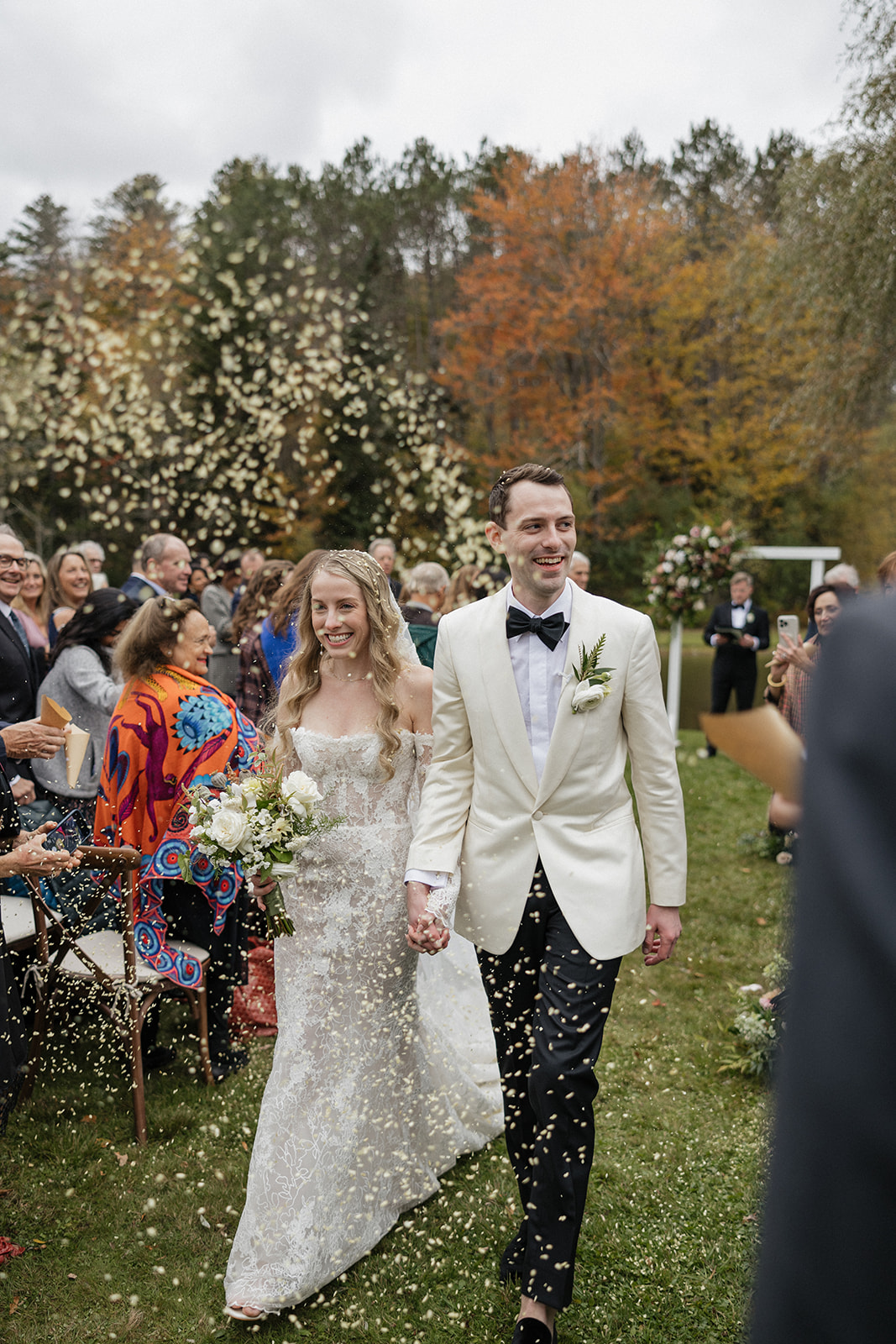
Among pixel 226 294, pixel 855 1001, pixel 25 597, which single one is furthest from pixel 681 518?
pixel 855 1001

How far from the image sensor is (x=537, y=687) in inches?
116

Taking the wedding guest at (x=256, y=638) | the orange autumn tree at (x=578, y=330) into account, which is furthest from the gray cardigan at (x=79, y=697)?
the orange autumn tree at (x=578, y=330)

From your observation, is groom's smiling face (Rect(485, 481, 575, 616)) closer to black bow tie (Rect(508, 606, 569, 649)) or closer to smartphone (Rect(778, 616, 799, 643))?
black bow tie (Rect(508, 606, 569, 649))

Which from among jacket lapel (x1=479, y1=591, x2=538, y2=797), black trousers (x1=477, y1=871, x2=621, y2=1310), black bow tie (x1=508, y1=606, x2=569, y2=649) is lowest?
black trousers (x1=477, y1=871, x2=621, y2=1310)

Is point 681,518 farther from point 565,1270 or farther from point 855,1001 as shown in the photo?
point 855,1001

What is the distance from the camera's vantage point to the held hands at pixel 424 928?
287 centimetres

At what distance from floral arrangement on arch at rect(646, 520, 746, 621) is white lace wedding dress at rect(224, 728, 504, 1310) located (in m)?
8.26

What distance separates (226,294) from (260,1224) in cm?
2022

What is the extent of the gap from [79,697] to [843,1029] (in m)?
5.27

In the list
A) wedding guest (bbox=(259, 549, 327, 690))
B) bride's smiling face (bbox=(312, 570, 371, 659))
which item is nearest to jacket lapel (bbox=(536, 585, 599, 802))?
bride's smiling face (bbox=(312, 570, 371, 659))

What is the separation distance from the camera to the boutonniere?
2734mm

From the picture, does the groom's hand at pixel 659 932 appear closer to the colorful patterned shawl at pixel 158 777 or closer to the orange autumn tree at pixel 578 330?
the colorful patterned shawl at pixel 158 777

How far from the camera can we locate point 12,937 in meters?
4.18

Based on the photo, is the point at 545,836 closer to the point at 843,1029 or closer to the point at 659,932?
the point at 659,932
